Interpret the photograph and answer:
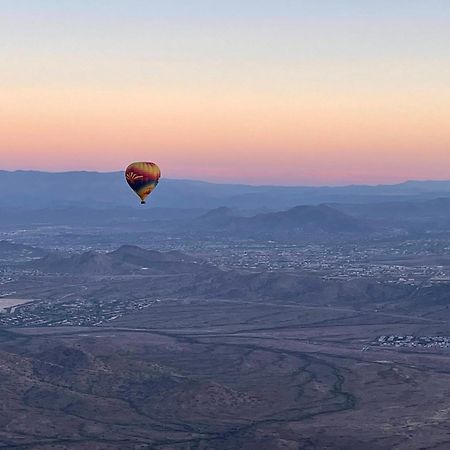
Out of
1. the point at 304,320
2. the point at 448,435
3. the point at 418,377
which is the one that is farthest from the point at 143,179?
the point at 304,320

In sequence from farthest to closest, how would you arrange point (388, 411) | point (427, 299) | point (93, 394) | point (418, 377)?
point (427, 299) → point (418, 377) → point (93, 394) → point (388, 411)

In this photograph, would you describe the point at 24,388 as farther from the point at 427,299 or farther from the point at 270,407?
the point at 427,299

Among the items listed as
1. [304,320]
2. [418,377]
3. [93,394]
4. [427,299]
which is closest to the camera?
[93,394]

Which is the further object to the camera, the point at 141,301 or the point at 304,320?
the point at 141,301

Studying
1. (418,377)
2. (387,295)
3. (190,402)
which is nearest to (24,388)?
(190,402)

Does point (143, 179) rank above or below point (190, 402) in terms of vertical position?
above

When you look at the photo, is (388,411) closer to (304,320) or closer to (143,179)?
A: (143,179)
